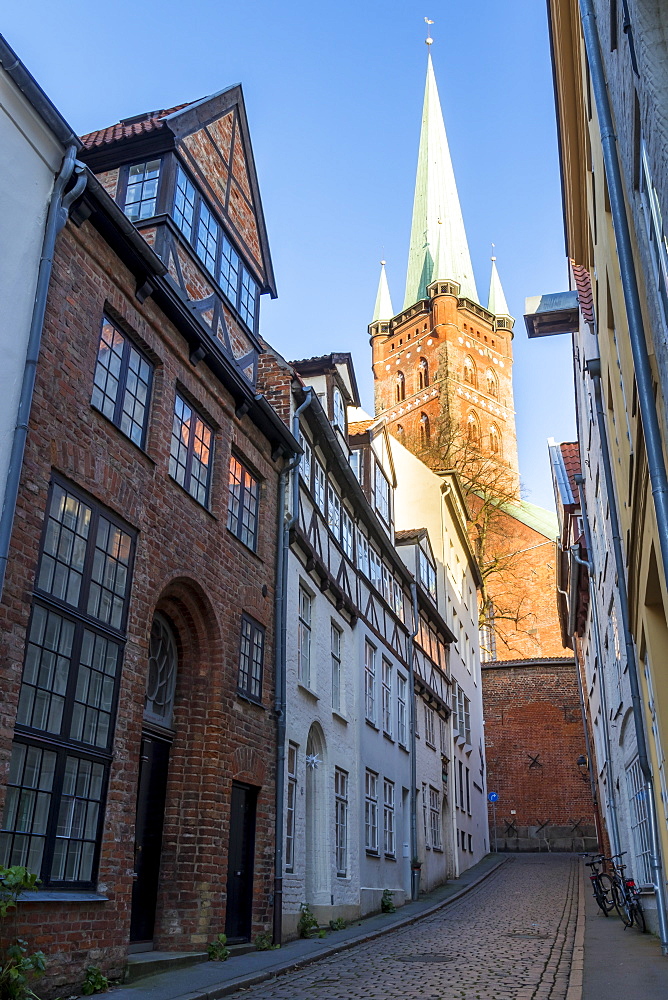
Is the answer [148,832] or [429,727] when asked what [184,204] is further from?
[429,727]

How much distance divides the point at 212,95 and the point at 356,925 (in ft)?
44.1

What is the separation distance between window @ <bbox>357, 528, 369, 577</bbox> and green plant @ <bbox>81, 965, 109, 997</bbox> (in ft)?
38.0

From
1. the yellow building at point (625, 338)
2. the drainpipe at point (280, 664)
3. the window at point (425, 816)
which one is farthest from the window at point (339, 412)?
the window at point (425, 816)

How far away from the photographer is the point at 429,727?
2538cm

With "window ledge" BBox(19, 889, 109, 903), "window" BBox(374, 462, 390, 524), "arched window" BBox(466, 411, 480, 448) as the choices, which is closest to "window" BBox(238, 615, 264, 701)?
"window ledge" BBox(19, 889, 109, 903)

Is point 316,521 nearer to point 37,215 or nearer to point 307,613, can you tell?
point 307,613

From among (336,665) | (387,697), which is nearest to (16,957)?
(336,665)

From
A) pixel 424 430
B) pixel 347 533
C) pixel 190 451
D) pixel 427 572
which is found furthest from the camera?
pixel 424 430

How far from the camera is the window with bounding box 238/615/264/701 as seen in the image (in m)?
12.2

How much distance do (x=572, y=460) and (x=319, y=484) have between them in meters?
12.0

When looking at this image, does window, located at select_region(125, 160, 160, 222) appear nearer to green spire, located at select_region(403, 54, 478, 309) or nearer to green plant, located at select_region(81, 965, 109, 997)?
green plant, located at select_region(81, 965, 109, 997)

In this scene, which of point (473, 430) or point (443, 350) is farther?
point (443, 350)

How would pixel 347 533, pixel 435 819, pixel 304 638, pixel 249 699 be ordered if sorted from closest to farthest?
1. pixel 249 699
2. pixel 304 638
3. pixel 347 533
4. pixel 435 819

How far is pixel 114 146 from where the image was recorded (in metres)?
12.4
